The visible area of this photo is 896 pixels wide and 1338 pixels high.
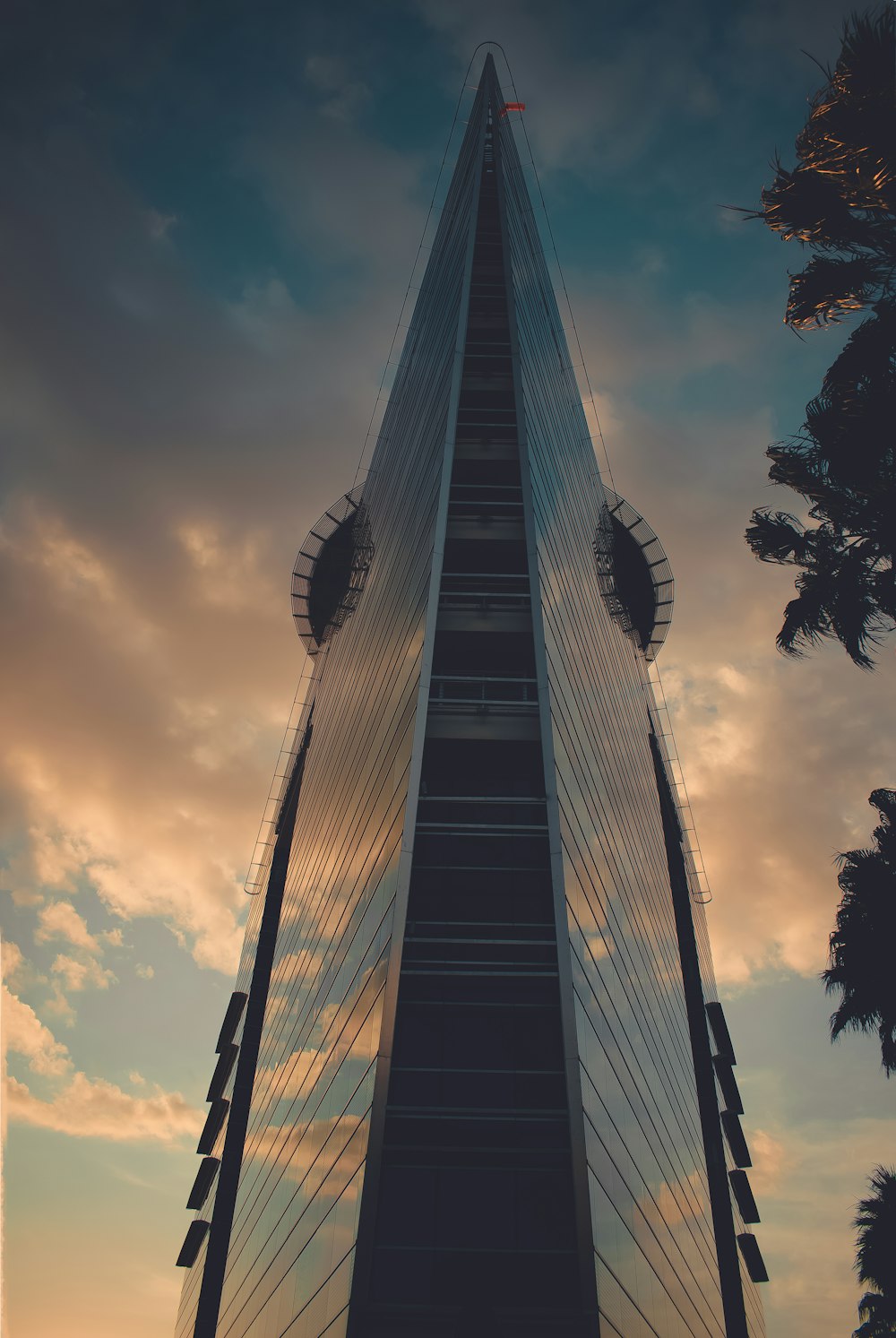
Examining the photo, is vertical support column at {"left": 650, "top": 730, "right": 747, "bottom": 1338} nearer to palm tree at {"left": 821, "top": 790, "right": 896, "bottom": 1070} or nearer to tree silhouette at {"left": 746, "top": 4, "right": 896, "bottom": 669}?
palm tree at {"left": 821, "top": 790, "right": 896, "bottom": 1070}

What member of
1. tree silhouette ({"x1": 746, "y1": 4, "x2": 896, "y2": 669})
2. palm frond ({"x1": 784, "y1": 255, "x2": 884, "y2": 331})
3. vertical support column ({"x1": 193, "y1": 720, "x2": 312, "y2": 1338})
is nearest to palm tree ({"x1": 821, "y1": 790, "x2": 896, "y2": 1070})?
tree silhouette ({"x1": 746, "y1": 4, "x2": 896, "y2": 669})

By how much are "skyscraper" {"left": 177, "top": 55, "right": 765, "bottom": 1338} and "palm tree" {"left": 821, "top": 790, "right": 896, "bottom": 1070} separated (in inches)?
210

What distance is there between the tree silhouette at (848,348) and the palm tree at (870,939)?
162 inches

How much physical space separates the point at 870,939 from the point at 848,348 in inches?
383

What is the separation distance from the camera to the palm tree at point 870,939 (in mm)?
15562

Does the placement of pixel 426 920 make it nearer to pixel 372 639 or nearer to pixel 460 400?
pixel 372 639

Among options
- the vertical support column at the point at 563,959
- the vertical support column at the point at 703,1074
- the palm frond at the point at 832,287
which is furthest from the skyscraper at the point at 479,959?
the palm frond at the point at 832,287

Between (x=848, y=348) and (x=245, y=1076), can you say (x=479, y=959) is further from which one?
(x=245, y=1076)

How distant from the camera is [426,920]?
2303 centimetres

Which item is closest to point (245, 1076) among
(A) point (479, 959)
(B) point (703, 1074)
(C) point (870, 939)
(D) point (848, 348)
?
(B) point (703, 1074)

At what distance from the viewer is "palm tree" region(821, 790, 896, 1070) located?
15.6 meters

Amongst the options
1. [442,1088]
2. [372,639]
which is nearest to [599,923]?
[442,1088]

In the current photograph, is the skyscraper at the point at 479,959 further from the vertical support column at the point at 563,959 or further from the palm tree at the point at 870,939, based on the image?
the palm tree at the point at 870,939

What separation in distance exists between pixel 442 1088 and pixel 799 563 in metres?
13.2
